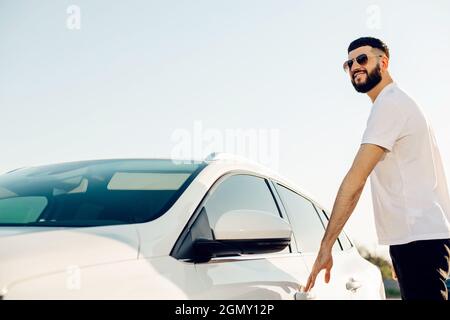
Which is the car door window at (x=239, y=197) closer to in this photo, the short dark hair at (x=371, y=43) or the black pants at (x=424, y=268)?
the black pants at (x=424, y=268)

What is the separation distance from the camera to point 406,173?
2973mm

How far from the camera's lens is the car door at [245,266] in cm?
238

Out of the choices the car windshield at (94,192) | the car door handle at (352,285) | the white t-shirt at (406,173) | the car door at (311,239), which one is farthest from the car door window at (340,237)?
the car windshield at (94,192)

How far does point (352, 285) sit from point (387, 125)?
4.04 feet

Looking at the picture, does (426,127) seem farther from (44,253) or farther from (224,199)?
(44,253)

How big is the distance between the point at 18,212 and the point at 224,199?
979 mm

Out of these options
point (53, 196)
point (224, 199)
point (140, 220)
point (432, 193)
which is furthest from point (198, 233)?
point (432, 193)

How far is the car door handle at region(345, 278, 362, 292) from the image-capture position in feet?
12.0

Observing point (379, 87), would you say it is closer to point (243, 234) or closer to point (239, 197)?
point (239, 197)

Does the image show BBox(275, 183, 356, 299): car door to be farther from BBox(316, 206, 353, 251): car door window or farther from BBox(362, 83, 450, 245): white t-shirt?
BBox(362, 83, 450, 245): white t-shirt

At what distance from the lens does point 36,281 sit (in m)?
1.76

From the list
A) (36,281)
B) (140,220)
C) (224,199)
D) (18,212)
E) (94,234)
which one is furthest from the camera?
(224,199)

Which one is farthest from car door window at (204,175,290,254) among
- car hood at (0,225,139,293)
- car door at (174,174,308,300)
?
car hood at (0,225,139,293)

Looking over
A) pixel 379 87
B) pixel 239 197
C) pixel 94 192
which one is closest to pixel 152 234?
pixel 94 192
